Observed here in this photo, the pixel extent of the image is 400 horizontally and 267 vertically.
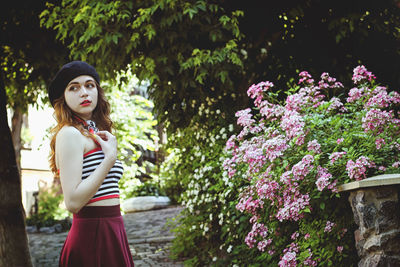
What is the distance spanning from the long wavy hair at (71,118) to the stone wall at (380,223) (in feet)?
6.32

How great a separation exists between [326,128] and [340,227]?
0.87 metres

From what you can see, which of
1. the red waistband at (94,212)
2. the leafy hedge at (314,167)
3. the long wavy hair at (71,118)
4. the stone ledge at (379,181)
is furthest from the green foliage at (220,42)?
the red waistband at (94,212)

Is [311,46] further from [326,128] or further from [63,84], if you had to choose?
[63,84]

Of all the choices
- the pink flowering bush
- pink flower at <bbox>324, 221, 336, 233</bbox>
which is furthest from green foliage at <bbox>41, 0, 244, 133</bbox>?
pink flower at <bbox>324, 221, 336, 233</bbox>

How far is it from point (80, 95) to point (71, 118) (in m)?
0.11

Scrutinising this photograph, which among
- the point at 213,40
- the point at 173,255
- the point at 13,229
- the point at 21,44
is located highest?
the point at 21,44

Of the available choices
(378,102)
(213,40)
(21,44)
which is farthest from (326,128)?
(21,44)

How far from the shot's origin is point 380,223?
3379 mm

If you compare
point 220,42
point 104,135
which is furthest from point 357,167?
point 220,42

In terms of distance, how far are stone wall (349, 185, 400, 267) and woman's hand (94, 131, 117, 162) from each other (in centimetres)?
198

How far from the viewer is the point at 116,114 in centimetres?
1438

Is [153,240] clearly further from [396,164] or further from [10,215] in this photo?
[396,164]

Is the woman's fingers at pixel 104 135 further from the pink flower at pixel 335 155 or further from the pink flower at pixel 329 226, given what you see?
the pink flower at pixel 329 226

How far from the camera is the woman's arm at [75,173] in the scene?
2082 millimetres
